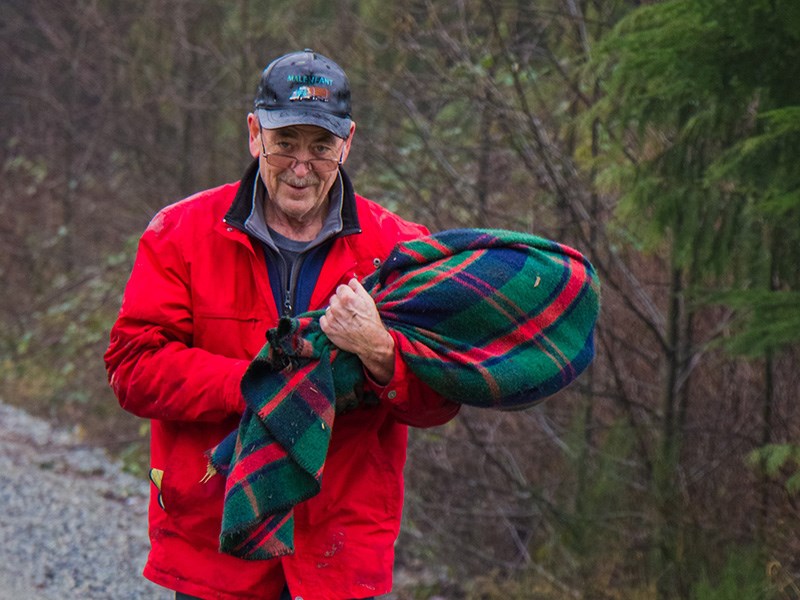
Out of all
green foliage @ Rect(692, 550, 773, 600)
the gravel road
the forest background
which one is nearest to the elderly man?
the forest background

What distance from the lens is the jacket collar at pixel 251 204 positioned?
320 centimetres

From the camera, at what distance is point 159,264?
10.3ft

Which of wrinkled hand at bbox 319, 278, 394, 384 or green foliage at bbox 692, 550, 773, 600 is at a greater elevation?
wrinkled hand at bbox 319, 278, 394, 384

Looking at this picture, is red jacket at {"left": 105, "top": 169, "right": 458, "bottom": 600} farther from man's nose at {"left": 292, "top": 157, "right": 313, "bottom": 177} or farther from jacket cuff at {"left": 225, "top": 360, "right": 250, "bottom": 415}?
man's nose at {"left": 292, "top": 157, "right": 313, "bottom": 177}

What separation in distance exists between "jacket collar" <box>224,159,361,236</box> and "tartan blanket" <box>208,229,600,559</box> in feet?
0.69

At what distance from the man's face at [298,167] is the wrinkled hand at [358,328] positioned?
39 centimetres

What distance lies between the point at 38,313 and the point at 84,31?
4.41 meters

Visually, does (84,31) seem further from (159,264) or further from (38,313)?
(159,264)

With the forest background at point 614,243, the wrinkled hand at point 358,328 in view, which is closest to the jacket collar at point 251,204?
the wrinkled hand at point 358,328

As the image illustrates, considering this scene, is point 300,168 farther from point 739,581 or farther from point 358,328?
point 739,581

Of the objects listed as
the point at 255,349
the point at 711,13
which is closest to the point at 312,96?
the point at 255,349

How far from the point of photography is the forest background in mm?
4699

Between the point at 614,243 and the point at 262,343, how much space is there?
15.3 feet

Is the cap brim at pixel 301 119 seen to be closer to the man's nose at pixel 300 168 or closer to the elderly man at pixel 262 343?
the elderly man at pixel 262 343
